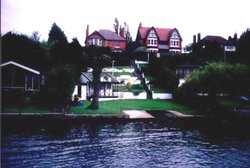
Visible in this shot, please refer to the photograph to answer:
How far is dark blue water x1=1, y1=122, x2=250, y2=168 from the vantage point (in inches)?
530

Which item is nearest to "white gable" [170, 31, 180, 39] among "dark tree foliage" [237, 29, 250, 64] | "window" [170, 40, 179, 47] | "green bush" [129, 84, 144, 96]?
"window" [170, 40, 179, 47]

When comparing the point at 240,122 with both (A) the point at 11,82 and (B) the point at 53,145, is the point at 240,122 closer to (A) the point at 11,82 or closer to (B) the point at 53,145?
(B) the point at 53,145

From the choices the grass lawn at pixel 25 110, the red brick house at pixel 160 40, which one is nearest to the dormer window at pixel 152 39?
the red brick house at pixel 160 40

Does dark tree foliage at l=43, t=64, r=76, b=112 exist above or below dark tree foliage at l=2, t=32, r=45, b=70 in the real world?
below

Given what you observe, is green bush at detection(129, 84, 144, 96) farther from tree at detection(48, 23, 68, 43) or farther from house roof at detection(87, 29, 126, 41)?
house roof at detection(87, 29, 126, 41)

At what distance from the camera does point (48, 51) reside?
42.9 meters

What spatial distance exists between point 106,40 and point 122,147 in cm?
5277

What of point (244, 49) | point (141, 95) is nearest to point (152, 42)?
point (244, 49)

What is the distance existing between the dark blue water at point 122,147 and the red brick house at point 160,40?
157 feet

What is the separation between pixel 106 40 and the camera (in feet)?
218

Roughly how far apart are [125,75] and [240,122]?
28.3m

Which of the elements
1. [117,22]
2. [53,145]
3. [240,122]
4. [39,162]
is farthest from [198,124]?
[117,22]

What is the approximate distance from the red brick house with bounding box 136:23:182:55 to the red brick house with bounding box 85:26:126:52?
19.0 ft

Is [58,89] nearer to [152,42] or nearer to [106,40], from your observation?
[106,40]
